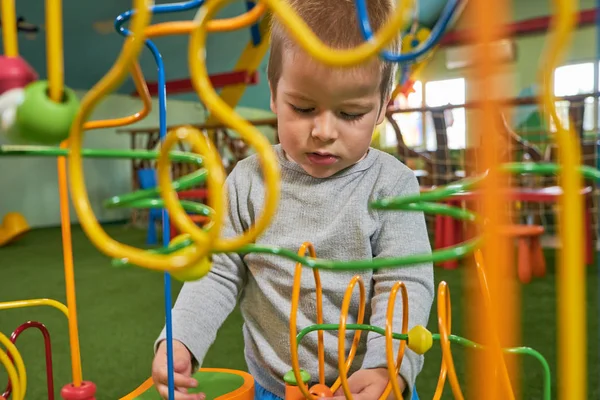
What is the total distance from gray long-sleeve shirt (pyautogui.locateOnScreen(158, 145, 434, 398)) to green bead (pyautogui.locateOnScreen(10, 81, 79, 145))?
0.39 metres

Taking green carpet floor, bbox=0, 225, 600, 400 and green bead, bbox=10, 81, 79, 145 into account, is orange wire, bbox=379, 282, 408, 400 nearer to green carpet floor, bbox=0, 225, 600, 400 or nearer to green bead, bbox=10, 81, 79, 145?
Answer: green bead, bbox=10, 81, 79, 145

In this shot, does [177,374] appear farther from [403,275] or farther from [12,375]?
[403,275]

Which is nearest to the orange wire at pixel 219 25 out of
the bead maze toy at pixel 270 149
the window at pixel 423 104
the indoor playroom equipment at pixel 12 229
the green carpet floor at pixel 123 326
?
the bead maze toy at pixel 270 149

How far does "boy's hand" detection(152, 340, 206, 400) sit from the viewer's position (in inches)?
19.7

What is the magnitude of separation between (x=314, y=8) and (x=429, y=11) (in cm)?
547

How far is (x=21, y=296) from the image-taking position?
2.01 m

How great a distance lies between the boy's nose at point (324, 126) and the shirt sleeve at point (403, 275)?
0.19 m

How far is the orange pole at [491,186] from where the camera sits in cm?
16

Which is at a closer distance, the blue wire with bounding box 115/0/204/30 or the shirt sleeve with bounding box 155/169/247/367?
the blue wire with bounding box 115/0/204/30

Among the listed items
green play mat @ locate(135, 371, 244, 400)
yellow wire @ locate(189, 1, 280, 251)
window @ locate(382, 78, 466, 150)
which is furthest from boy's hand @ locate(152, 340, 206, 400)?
window @ locate(382, 78, 466, 150)

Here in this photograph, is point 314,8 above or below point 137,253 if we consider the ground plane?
above

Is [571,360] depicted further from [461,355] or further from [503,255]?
[461,355]

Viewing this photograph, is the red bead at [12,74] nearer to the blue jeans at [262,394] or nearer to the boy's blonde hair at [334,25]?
the boy's blonde hair at [334,25]

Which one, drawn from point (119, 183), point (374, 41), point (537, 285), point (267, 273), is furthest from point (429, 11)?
point (374, 41)
